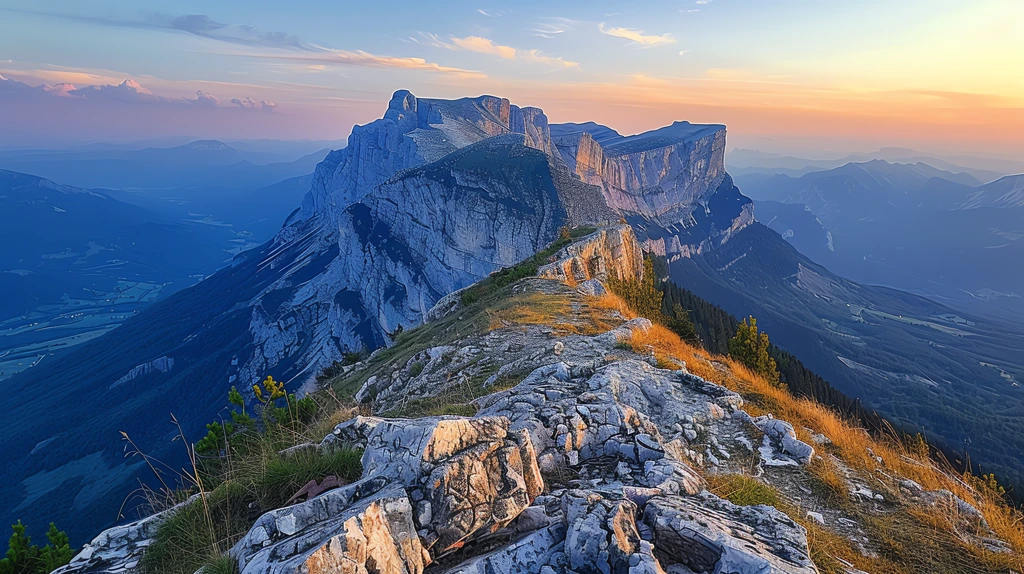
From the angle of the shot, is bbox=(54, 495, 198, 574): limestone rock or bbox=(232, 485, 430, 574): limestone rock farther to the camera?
bbox=(54, 495, 198, 574): limestone rock

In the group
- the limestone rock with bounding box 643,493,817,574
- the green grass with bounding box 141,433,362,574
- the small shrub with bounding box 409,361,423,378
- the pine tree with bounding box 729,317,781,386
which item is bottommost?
the pine tree with bounding box 729,317,781,386

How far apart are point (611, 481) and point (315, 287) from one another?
459 ft

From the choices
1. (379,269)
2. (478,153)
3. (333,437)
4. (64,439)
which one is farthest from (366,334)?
(333,437)

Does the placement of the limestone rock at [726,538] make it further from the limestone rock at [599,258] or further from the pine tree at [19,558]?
the limestone rock at [599,258]

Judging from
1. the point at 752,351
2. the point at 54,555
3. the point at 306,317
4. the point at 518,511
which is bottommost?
the point at 306,317

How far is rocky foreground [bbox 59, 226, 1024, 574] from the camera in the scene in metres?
4.07

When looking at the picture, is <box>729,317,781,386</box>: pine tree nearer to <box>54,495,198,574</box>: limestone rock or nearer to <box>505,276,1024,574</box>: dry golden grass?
<box>505,276,1024,574</box>: dry golden grass

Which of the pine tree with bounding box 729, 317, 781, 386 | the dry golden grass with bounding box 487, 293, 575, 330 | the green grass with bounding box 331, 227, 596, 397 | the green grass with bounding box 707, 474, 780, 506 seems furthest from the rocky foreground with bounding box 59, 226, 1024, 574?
the pine tree with bounding box 729, 317, 781, 386

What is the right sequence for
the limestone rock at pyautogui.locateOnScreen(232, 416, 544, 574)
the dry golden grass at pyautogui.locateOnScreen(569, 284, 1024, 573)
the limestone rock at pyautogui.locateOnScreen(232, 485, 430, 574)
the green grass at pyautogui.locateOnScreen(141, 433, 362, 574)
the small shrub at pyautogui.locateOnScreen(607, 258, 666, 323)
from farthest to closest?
the small shrub at pyautogui.locateOnScreen(607, 258, 666, 323), the dry golden grass at pyautogui.locateOnScreen(569, 284, 1024, 573), the green grass at pyautogui.locateOnScreen(141, 433, 362, 574), the limestone rock at pyautogui.locateOnScreen(232, 416, 544, 574), the limestone rock at pyautogui.locateOnScreen(232, 485, 430, 574)

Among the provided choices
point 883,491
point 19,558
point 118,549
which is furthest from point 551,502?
point 19,558

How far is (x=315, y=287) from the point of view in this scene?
13325cm

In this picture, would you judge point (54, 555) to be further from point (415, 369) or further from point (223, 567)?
point (415, 369)

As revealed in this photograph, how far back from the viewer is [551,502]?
5195mm

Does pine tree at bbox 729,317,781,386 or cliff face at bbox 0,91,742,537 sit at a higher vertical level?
pine tree at bbox 729,317,781,386
